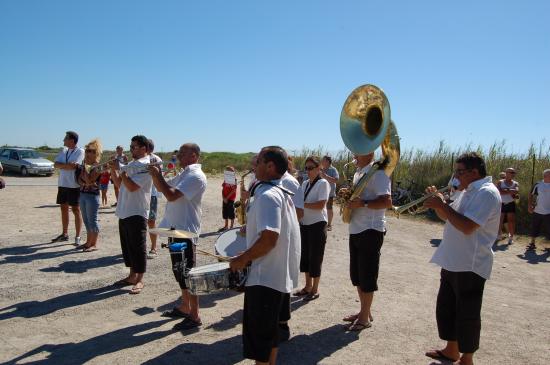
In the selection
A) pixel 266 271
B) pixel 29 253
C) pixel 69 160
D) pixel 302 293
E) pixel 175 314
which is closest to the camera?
pixel 266 271

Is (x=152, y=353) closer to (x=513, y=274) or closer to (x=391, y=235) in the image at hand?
(x=513, y=274)

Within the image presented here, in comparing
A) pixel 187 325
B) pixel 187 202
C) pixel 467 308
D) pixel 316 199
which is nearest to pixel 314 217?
pixel 316 199

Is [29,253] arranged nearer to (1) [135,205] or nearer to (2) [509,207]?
(1) [135,205]

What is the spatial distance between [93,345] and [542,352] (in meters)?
4.63

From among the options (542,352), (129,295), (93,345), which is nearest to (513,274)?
(542,352)

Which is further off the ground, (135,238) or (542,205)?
(542,205)

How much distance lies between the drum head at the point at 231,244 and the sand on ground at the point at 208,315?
2.65 feet

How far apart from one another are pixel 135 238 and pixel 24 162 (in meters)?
20.6

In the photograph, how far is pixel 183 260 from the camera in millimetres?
4375

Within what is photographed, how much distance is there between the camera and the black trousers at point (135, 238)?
5.92 meters

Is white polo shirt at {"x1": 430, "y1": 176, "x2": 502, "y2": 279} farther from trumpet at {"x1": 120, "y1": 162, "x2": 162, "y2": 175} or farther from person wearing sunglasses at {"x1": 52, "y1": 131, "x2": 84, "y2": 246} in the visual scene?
person wearing sunglasses at {"x1": 52, "y1": 131, "x2": 84, "y2": 246}

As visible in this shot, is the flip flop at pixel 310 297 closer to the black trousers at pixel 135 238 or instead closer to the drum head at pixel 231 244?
the drum head at pixel 231 244

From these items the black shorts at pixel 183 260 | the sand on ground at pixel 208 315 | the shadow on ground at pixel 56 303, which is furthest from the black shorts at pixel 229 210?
the black shorts at pixel 183 260

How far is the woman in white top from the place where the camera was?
19.0ft
